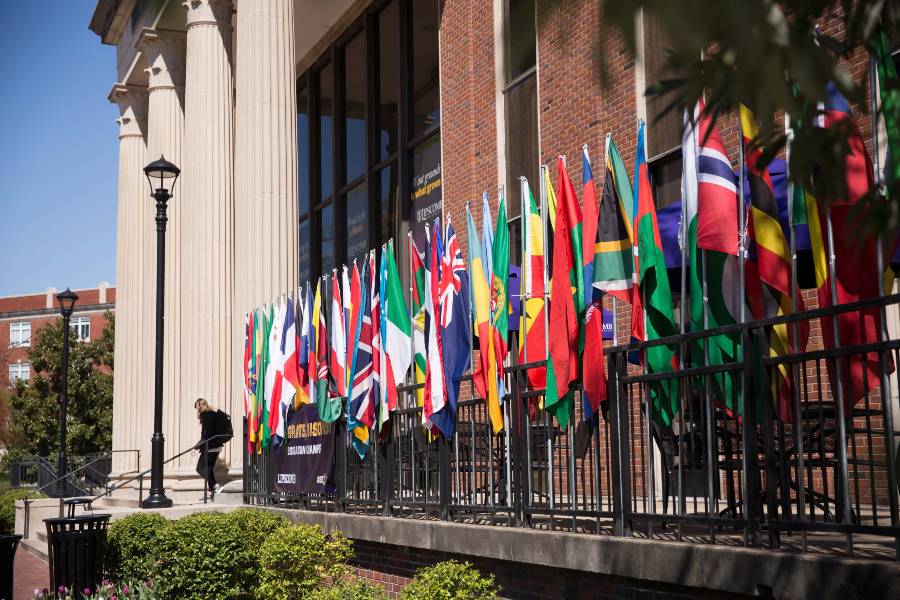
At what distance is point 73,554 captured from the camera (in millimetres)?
10945

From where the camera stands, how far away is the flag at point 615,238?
7.72 m

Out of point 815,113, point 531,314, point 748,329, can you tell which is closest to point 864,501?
point 531,314

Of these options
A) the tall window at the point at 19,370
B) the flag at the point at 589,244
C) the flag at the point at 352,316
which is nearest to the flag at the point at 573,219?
the flag at the point at 589,244

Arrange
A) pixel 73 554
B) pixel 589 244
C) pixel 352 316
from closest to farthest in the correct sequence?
pixel 589 244 < pixel 73 554 < pixel 352 316

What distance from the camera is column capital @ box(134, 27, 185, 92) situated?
26.3 metres

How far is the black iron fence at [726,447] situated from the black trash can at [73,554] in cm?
312

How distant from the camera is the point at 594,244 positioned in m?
7.93

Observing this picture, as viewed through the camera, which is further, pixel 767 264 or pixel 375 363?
pixel 375 363

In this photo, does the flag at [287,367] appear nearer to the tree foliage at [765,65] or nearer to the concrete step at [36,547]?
the concrete step at [36,547]

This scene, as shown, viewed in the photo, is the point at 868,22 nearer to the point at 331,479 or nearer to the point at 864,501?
the point at 864,501

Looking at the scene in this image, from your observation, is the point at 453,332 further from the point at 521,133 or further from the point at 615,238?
the point at 521,133

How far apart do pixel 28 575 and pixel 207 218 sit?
799cm

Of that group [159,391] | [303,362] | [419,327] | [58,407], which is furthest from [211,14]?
[58,407]

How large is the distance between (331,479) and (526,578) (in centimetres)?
509
